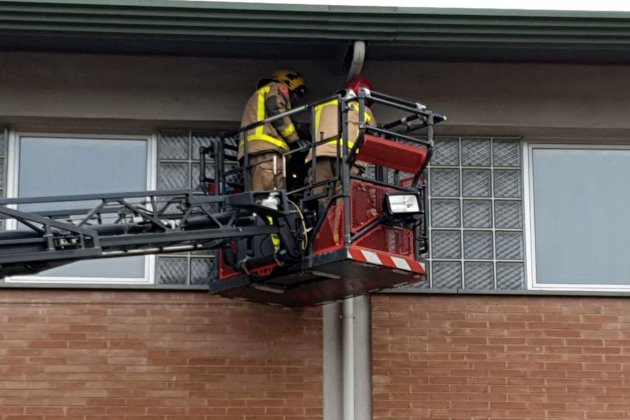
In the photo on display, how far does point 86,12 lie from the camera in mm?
12047

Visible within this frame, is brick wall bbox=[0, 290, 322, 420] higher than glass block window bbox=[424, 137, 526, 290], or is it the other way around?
glass block window bbox=[424, 137, 526, 290]

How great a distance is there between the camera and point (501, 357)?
1266 centimetres

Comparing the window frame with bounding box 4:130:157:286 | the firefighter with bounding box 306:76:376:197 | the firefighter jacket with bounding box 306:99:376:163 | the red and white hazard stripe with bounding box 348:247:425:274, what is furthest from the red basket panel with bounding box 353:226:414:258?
the window frame with bounding box 4:130:157:286

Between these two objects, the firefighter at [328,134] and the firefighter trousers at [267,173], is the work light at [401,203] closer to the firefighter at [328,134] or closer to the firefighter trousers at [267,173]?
the firefighter at [328,134]

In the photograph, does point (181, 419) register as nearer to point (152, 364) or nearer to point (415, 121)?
point (152, 364)

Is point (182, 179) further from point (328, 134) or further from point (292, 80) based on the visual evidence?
point (328, 134)

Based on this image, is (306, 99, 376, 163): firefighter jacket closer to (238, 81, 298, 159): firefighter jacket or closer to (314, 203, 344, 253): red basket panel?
(238, 81, 298, 159): firefighter jacket

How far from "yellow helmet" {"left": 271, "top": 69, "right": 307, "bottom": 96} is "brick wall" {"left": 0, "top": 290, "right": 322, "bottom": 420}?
82.5 inches

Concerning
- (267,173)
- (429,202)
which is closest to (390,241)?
(267,173)

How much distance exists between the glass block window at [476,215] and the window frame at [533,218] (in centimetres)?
6

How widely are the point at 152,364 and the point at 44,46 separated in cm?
326

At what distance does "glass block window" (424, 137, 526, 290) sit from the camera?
13078mm

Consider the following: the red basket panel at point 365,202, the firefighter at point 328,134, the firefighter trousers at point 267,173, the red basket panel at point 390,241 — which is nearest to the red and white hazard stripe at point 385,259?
the red basket panel at point 390,241

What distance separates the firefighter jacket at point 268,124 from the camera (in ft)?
39.8
